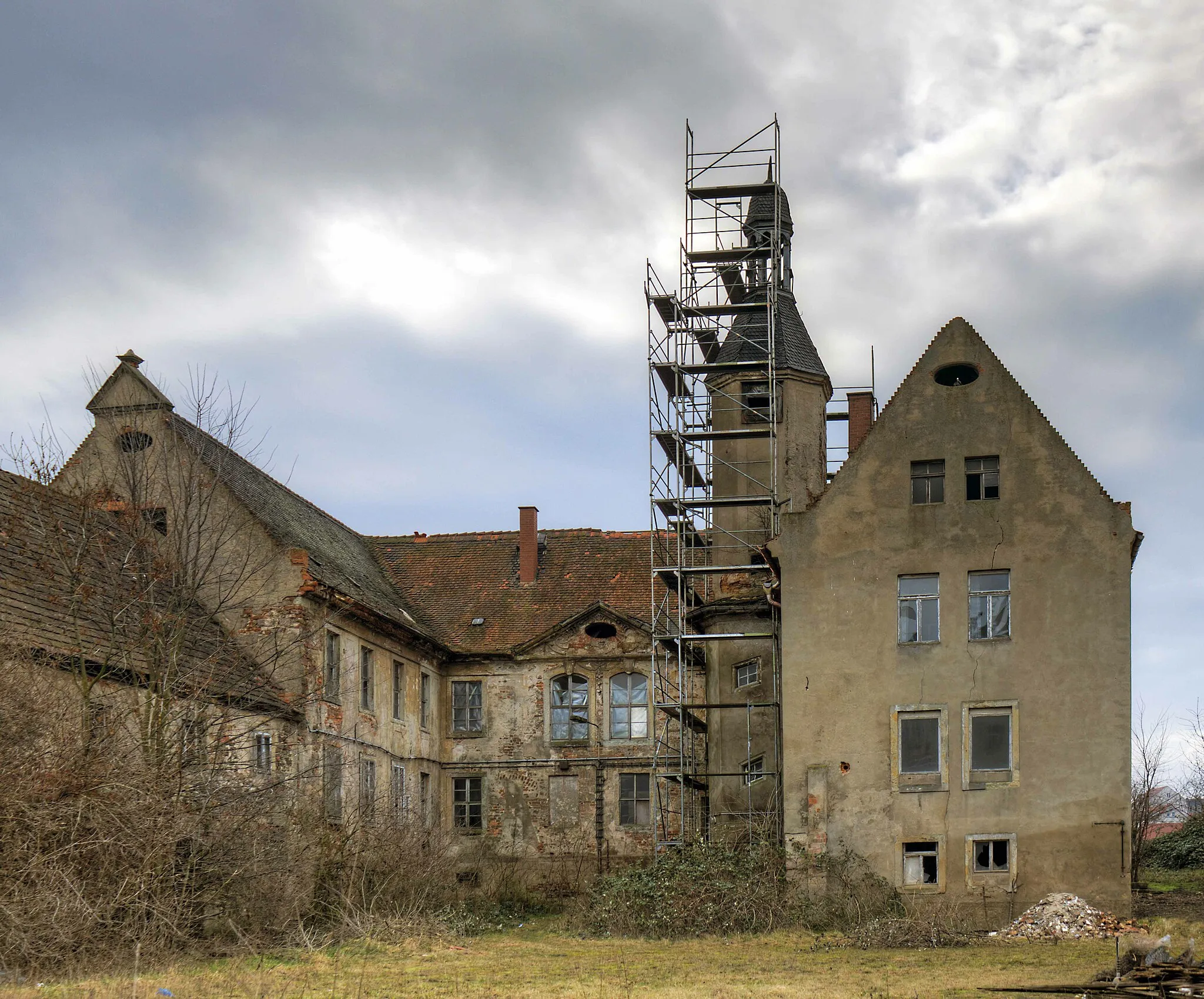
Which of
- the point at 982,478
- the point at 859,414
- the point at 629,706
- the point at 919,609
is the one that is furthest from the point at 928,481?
the point at 629,706

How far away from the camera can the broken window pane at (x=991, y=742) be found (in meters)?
25.9

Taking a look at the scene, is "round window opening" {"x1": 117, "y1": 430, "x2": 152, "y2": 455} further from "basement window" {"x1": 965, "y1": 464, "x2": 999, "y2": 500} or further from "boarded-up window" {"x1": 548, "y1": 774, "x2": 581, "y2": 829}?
"basement window" {"x1": 965, "y1": 464, "x2": 999, "y2": 500}

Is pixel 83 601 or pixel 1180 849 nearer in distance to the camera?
pixel 83 601

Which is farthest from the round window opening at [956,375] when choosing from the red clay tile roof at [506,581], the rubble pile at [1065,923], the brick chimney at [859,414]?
the red clay tile roof at [506,581]

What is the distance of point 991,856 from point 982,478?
669 cm

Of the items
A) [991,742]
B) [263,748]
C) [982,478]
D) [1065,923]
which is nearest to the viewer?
[1065,923]

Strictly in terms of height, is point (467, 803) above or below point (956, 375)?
below

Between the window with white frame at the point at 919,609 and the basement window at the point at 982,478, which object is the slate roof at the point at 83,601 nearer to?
the window with white frame at the point at 919,609

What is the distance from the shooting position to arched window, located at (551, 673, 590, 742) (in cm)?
3712

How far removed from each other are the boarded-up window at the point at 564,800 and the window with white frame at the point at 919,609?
12.5 meters

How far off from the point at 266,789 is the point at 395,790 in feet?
41.4

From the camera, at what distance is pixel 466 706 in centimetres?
3784

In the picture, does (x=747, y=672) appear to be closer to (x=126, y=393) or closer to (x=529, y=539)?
(x=529, y=539)

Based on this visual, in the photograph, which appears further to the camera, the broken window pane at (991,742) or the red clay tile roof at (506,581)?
the red clay tile roof at (506,581)
